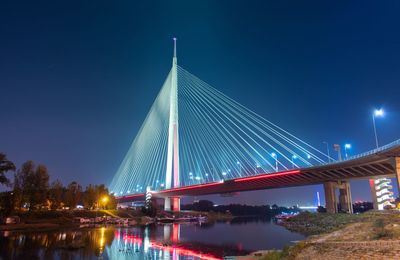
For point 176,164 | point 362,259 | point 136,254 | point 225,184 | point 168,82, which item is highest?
point 168,82

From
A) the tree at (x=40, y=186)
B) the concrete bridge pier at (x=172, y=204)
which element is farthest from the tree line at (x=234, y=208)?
the tree at (x=40, y=186)

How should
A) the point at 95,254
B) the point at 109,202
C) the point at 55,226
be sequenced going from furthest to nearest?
the point at 109,202 → the point at 55,226 → the point at 95,254

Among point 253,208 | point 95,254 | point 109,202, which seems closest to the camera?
point 95,254

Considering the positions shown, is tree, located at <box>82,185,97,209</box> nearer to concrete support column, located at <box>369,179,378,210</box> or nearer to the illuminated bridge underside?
the illuminated bridge underside

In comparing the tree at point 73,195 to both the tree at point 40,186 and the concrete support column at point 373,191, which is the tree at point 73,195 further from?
the concrete support column at point 373,191

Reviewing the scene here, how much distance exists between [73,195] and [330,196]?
55.4 meters

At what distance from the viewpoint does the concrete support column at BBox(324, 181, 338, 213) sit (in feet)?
184

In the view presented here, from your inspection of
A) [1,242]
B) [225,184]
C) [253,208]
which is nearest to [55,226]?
[1,242]

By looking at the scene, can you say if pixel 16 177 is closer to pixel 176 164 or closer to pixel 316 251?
pixel 176 164

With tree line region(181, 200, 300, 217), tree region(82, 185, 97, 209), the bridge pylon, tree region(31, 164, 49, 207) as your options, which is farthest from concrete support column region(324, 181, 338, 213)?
tree line region(181, 200, 300, 217)

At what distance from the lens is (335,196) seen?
186 ft

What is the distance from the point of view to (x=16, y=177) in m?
61.9

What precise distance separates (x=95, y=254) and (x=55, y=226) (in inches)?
1235

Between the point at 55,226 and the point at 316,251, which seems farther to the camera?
the point at 55,226
